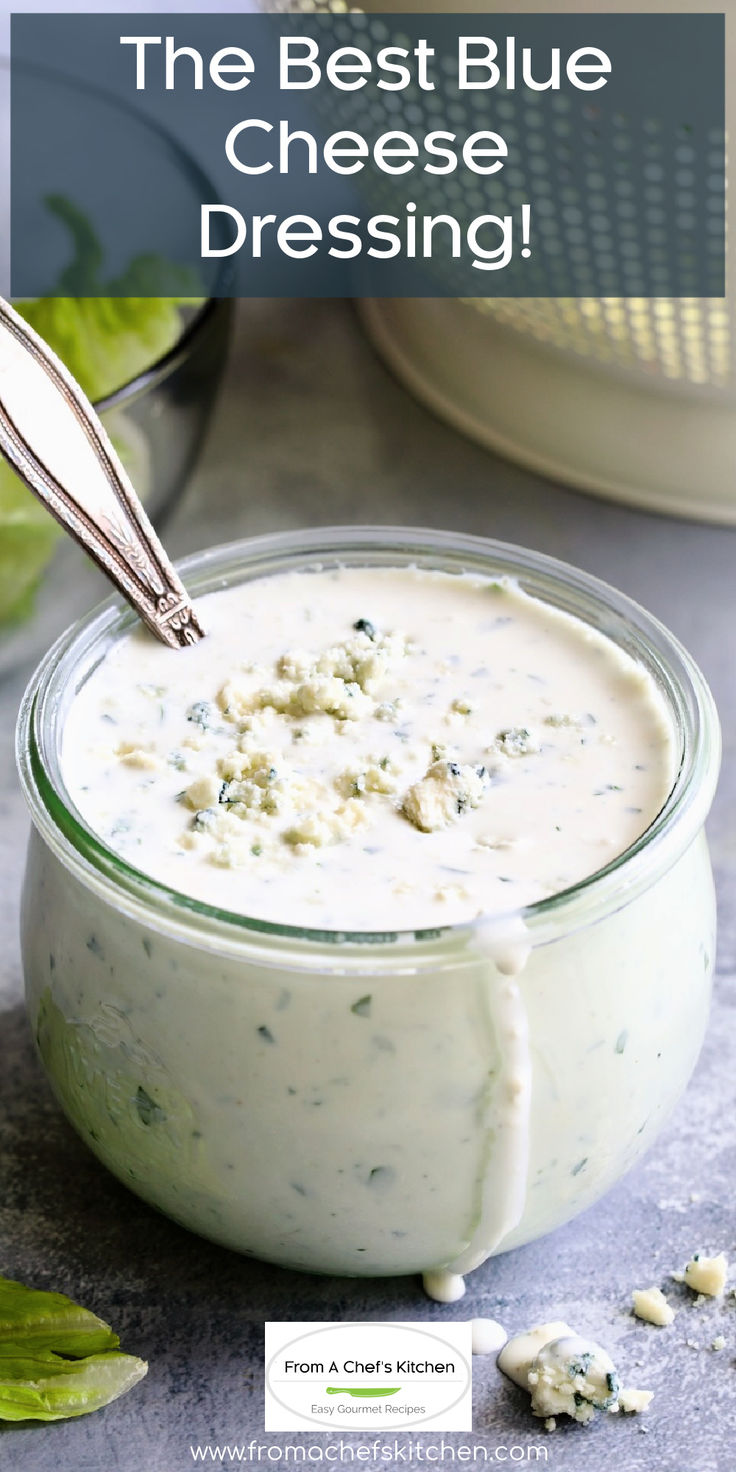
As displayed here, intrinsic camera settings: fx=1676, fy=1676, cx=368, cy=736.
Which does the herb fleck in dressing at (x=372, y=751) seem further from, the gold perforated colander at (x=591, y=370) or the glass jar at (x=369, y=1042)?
the gold perforated colander at (x=591, y=370)

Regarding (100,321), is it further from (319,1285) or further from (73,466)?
(319,1285)

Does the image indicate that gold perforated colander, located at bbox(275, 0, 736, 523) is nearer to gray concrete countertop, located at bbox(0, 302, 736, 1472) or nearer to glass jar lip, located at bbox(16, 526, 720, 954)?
gray concrete countertop, located at bbox(0, 302, 736, 1472)

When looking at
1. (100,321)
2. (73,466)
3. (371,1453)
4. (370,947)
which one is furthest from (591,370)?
(371,1453)

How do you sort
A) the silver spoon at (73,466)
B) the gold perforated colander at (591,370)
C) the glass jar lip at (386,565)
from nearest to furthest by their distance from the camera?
1. the glass jar lip at (386,565)
2. the silver spoon at (73,466)
3. the gold perforated colander at (591,370)

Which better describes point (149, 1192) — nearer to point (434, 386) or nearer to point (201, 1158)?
point (201, 1158)

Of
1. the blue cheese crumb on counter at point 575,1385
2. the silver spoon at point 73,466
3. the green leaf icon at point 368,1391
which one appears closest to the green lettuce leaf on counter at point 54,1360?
the green leaf icon at point 368,1391

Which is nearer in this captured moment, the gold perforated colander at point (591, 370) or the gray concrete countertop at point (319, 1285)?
the gray concrete countertop at point (319, 1285)

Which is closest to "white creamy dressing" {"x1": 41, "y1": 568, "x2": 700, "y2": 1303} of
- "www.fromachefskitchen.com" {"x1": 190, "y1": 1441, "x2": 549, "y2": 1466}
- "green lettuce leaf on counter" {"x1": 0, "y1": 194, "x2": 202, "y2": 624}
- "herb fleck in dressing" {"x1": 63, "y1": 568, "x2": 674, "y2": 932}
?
"herb fleck in dressing" {"x1": 63, "y1": 568, "x2": 674, "y2": 932}
